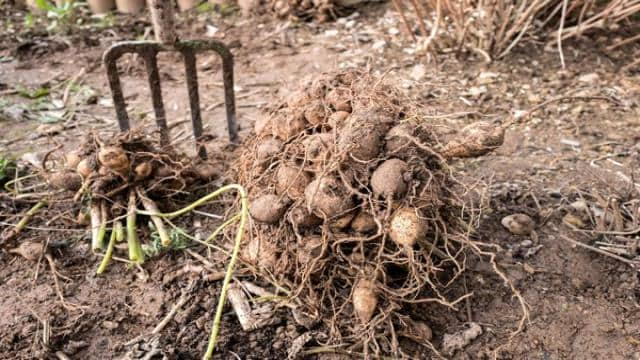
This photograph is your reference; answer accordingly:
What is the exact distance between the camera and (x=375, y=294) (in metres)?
1.61

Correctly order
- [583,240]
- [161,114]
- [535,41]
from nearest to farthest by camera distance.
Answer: [583,240]
[161,114]
[535,41]

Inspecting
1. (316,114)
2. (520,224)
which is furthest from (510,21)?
(316,114)

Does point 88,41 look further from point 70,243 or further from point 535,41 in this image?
point 535,41

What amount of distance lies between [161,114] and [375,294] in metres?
1.27

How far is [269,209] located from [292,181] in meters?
0.11

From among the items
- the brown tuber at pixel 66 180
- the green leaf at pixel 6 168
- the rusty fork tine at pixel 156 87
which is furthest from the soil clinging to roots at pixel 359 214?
the green leaf at pixel 6 168

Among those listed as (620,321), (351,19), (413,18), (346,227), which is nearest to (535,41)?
(413,18)

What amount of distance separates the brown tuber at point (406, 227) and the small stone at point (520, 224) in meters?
0.61

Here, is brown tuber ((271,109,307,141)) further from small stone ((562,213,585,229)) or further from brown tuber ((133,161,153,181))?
small stone ((562,213,585,229))

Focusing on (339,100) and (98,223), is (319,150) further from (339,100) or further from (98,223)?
(98,223)

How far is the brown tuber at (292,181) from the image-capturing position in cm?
168

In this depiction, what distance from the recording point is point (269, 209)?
1696 mm

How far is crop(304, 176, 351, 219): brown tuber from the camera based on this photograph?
158cm

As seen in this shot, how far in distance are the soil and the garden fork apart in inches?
8.4
